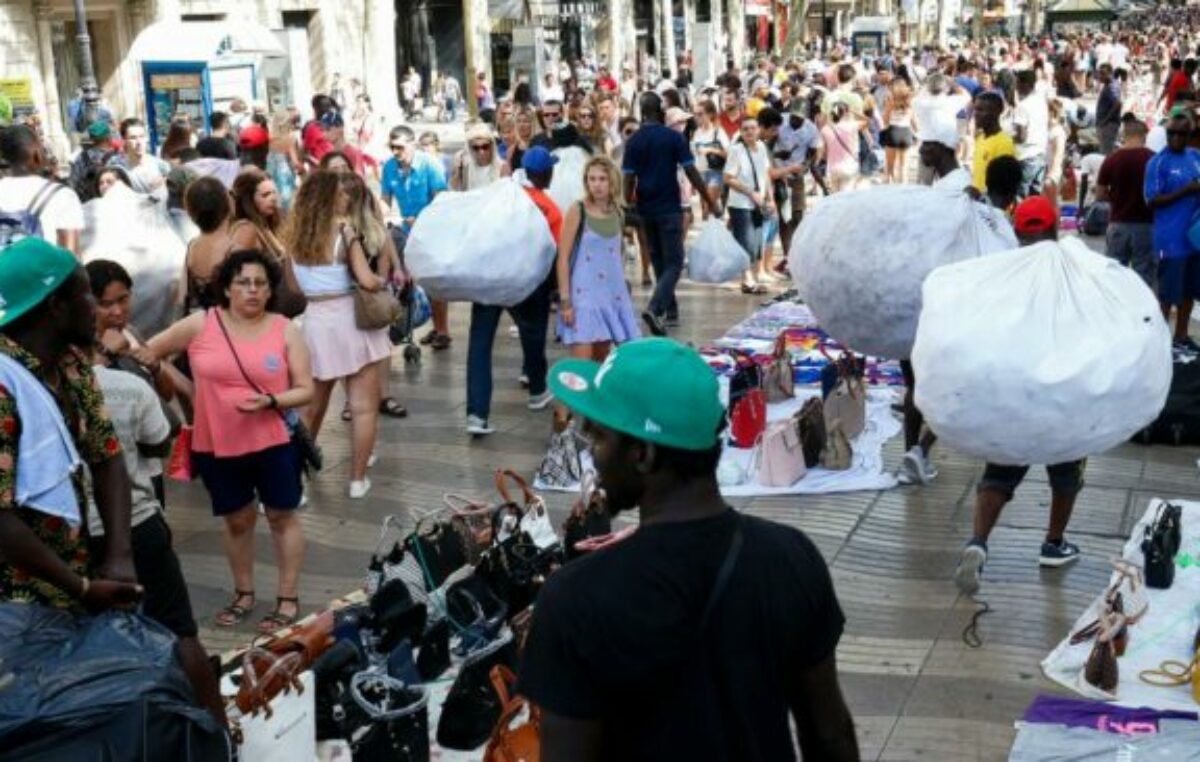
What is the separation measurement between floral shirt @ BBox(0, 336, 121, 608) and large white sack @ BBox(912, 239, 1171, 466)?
2.91 m

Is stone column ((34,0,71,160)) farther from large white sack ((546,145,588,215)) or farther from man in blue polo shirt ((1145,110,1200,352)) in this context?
man in blue polo shirt ((1145,110,1200,352))

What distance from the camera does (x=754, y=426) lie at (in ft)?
28.1

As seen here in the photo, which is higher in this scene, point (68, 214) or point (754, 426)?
point (68, 214)

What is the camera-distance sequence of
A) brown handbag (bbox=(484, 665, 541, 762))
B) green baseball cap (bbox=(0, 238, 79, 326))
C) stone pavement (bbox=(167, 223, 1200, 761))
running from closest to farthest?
green baseball cap (bbox=(0, 238, 79, 326)) < brown handbag (bbox=(484, 665, 541, 762)) < stone pavement (bbox=(167, 223, 1200, 761))

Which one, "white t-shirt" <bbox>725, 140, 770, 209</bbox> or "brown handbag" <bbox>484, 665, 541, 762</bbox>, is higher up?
"white t-shirt" <bbox>725, 140, 770, 209</bbox>

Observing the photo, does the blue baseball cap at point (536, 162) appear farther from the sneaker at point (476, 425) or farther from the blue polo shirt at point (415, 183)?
the blue polo shirt at point (415, 183)

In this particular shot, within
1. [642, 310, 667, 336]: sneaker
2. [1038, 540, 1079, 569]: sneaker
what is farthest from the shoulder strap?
[642, 310, 667, 336]: sneaker

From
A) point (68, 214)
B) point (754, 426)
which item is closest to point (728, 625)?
point (754, 426)

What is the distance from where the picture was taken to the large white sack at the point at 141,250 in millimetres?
8719

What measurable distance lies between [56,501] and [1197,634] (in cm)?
391

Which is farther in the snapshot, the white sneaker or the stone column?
the stone column

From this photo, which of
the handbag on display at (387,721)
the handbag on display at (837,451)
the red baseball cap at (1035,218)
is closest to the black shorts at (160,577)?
the handbag on display at (387,721)

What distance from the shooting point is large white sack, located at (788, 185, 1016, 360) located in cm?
691

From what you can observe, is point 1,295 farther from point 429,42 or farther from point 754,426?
point 429,42
